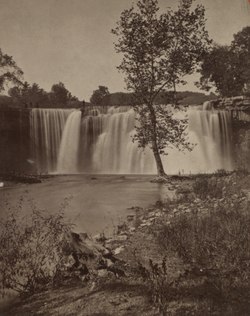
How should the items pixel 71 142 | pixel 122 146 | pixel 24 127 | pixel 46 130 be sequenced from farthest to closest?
pixel 71 142 → pixel 46 130 → pixel 24 127 → pixel 122 146

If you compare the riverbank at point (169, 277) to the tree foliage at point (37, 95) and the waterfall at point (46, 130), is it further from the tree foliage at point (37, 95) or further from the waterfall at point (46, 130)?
the waterfall at point (46, 130)

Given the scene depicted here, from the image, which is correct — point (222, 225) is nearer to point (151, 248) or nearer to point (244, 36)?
point (151, 248)

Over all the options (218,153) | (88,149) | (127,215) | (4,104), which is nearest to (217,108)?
(218,153)

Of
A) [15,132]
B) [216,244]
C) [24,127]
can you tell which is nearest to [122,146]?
[24,127]

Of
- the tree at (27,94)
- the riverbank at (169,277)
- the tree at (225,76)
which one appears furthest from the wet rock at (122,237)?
the tree at (225,76)

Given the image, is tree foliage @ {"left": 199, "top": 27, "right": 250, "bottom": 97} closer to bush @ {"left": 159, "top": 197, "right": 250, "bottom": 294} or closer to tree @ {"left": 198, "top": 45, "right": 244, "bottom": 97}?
tree @ {"left": 198, "top": 45, "right": 244, "bottom": 97}

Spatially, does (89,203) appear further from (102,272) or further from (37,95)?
(37,95)
